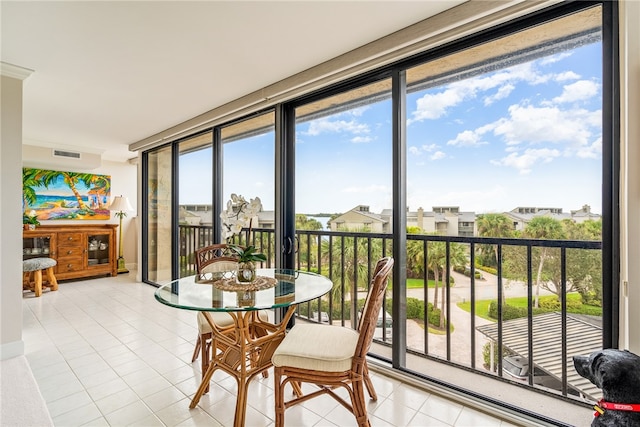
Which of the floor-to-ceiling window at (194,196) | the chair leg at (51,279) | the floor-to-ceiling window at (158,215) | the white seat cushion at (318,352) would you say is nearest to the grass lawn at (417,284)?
the white seat cushion at (318,352)

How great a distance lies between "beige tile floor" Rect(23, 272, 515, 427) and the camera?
1.75m

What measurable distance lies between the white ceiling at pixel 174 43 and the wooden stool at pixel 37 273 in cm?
220

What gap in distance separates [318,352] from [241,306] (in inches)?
18.5

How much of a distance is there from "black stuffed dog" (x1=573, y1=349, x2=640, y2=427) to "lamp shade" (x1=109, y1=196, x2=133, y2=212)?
6.83 metres

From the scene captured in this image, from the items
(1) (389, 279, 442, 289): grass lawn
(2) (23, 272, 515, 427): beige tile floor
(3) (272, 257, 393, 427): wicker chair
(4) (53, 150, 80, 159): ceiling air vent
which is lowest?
(2) (23, 272, 515, 427): beige tile floor

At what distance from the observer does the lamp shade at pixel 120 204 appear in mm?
5750

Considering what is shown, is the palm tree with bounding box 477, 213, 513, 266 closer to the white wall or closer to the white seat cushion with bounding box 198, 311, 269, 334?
the white seat cushion with bounding box 198, 311, 269, 334

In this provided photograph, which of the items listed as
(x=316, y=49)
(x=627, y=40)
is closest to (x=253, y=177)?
(x=316, y=49)

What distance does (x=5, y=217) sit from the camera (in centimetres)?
253

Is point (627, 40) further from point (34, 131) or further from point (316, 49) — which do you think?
point (34, 131)

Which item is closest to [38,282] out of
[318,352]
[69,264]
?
[69,264]

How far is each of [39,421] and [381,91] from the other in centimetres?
323

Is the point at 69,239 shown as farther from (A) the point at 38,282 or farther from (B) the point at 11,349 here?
(B) the point at 11,349

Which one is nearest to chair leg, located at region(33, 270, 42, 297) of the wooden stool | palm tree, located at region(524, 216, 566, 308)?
the wooden stool
